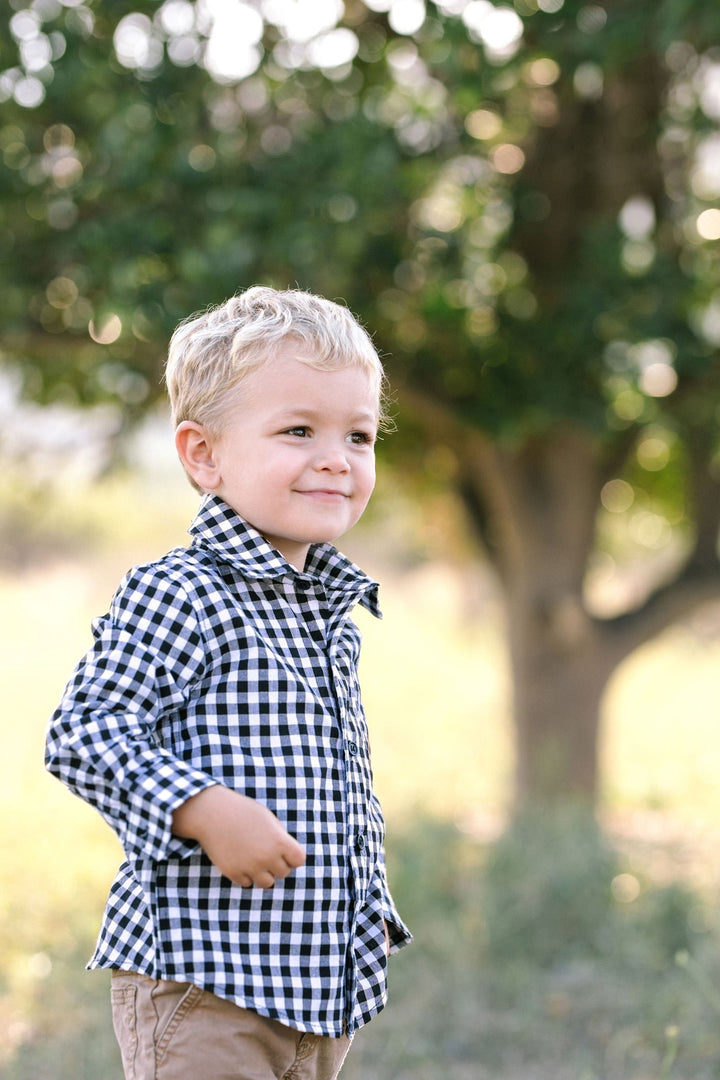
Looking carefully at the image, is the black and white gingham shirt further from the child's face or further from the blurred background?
the blurred background

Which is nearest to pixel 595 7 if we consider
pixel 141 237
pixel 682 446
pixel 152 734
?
pixel 141 237

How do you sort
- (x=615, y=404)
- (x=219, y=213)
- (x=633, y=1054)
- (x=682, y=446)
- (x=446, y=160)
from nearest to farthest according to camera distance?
(x=633, y=1054)
(x=219, y=213)
(x=446, y=160)
(x=615, y=404)
(x=682, y=446)

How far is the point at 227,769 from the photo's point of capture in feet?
5.21

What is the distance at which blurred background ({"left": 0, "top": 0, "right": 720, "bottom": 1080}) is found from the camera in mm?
4117

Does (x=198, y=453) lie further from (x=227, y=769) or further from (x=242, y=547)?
(x=227, y=769)

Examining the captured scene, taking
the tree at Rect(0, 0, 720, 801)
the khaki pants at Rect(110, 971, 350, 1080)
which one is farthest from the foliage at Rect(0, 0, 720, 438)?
the khaki pants at Rect(110, 971, 350, 1080)

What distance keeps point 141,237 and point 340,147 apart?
0.77 m

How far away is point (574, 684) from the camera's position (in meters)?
6.43

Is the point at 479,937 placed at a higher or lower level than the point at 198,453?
lower

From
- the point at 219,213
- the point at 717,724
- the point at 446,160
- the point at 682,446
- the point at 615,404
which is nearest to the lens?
the point at 219,213

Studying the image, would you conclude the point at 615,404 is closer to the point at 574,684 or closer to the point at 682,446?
the point at 682,446

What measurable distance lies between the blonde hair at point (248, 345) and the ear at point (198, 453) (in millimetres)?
18

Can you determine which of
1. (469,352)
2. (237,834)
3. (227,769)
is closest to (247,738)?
(227,769)

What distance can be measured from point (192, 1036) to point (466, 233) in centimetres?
385
